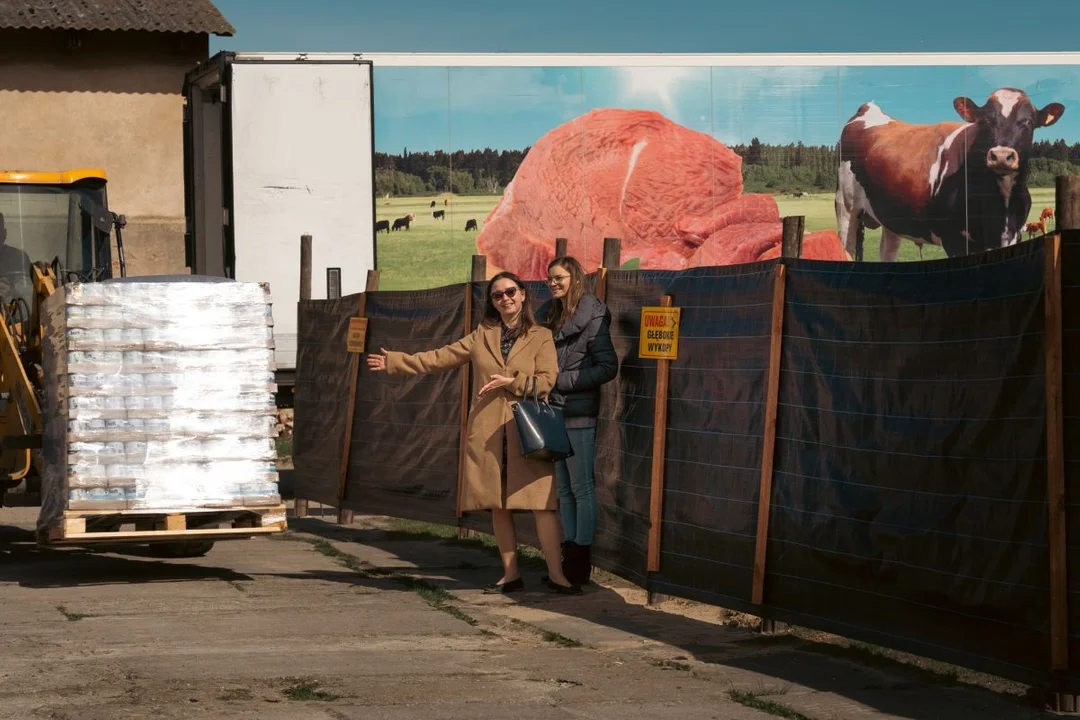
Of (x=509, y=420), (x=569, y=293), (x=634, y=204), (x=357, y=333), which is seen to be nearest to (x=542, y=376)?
(x=509, y=420)

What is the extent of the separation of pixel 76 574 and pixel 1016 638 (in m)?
7.24

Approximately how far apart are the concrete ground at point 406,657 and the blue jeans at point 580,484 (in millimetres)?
451

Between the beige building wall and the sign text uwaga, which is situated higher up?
the beige building wall

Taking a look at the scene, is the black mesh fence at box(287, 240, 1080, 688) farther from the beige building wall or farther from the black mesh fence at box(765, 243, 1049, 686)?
the beige building wall

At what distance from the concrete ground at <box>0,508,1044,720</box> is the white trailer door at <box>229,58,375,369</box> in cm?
578

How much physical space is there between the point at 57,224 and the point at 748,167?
8516mm

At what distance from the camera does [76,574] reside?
1193 centimetres

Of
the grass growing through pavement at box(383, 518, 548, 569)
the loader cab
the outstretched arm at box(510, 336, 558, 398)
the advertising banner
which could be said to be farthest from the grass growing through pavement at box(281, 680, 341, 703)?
the advertising banner

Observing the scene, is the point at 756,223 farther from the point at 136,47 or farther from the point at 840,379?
the point at 136,47

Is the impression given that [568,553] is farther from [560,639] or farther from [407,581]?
[560,639]

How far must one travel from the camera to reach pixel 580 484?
33.6 ft

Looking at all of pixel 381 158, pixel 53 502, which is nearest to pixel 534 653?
pixel 53 502

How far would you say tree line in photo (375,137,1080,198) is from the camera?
19.0 m

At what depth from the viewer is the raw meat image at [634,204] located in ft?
62.6
